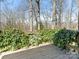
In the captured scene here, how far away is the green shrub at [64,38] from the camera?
725cm

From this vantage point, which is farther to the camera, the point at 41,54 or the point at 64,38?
the point at 64,38

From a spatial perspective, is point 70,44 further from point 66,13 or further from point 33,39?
point 66,13

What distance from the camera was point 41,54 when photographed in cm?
673

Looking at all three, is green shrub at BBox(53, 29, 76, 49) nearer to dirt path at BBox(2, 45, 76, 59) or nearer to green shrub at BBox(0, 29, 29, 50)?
dirt path at BBox(2, 45, 76, 59)

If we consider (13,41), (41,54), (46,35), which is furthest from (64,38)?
(13,41)

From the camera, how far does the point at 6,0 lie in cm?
1109

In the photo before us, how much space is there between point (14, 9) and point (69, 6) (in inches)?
186

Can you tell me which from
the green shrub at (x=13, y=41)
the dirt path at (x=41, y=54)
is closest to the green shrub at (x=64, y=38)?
the dirt path at (x=41, y=54)

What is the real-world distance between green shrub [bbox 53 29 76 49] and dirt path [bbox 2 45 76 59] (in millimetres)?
310

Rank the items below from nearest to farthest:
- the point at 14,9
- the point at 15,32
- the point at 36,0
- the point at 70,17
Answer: the point at 15,32, the point at 36,0, the point at 14,9, the point at 70,17

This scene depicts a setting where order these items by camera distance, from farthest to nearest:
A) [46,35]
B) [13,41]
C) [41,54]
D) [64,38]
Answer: [46,35]
[64,38]
[13,41]
[41,54]

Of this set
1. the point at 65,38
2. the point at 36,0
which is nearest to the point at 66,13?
the point at 36,0

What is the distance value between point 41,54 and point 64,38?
1.44 meters

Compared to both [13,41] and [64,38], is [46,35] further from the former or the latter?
[13,41]
